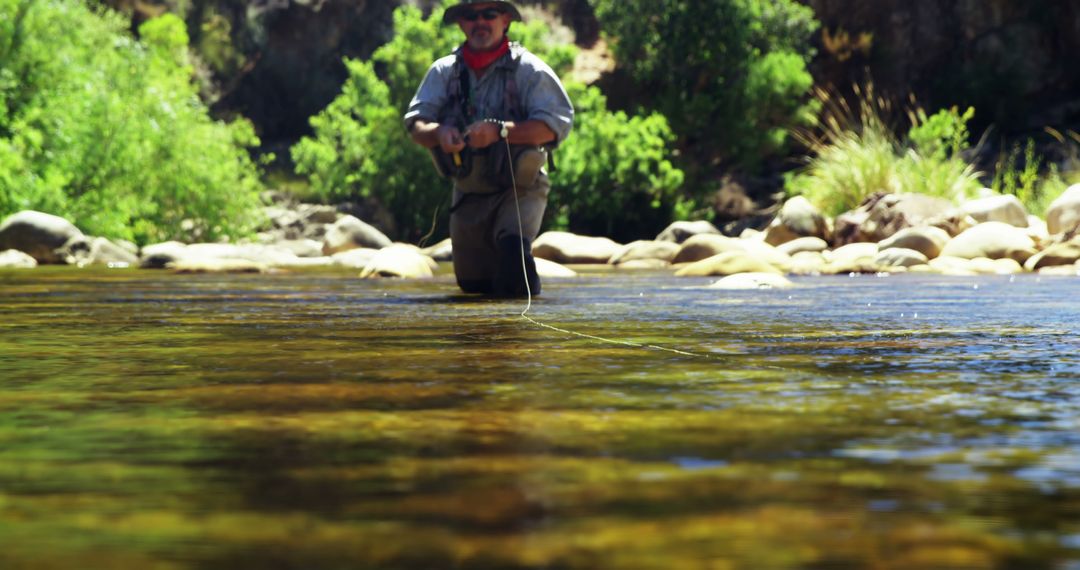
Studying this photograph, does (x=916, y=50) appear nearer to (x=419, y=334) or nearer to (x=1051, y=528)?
(x=419, y=334)

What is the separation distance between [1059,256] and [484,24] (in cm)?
678

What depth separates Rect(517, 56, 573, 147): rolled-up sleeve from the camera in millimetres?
6285

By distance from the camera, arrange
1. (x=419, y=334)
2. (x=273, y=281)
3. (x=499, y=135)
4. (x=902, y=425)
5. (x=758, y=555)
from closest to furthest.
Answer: (x=758, y=555) → (x=902, y=425) → (x=419, y=334) → (x=499, y=135) → (x=273, y=281)

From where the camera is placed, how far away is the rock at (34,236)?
14.6 meters

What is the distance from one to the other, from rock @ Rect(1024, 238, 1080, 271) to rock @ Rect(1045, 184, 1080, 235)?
219 cm

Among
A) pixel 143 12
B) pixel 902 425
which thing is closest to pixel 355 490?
pixel 902 425

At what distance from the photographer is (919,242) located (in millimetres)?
13375

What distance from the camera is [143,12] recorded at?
31.3 metres

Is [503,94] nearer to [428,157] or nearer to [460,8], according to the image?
[460,8]

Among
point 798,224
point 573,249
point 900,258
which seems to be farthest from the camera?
point 798,224

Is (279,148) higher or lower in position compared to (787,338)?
higher

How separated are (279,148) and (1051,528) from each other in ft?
98.0

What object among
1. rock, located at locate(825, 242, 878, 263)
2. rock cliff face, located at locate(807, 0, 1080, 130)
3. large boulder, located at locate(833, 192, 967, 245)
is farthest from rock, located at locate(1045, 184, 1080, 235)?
rock cliff face, located at locate(807, 0, 1080, 130)

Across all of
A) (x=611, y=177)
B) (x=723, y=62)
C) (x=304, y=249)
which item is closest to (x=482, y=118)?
(x=304, y=249)
